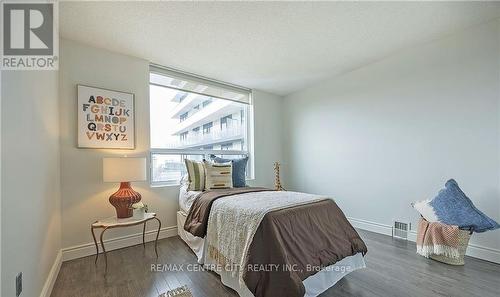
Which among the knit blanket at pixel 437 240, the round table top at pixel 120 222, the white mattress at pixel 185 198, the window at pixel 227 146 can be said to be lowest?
the knit blanket at pixel 437 240

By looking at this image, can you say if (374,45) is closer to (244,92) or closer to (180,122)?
(244,92)

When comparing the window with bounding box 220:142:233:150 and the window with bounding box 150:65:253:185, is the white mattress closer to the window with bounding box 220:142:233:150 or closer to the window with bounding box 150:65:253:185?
the window with bounding box 150:65:253:185

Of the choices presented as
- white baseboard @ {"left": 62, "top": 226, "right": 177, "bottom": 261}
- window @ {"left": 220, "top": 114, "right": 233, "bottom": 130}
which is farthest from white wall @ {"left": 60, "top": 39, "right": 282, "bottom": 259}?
window @ {"left": 220, "top": 114, "right": 233, "bottom": 130}

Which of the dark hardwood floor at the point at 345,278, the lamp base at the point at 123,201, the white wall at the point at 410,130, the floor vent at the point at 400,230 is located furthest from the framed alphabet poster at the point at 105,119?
the floor vent at the point at 400,230

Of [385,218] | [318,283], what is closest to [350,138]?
[385,218]

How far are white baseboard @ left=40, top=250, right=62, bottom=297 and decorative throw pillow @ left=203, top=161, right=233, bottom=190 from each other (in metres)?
1.59

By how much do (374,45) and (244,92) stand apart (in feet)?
Answer: 7.37

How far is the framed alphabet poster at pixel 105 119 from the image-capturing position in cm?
251

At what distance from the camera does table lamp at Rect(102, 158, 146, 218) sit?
2.20 m

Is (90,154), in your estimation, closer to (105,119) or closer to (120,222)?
(105,119)

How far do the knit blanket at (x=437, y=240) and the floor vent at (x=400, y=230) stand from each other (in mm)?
481

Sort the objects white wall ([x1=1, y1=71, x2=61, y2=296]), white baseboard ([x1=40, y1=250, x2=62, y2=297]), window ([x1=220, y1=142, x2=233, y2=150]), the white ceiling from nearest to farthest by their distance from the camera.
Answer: white wall ([x1=1, y1=71, x2=61, y2=296]) → white baseboard ([x1=40, y1=250, x2=62, y2=297]) → the white ceiling → window ([x1=220, y1=142, x2=233, y2=150])

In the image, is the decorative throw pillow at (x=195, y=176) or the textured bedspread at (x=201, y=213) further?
the decorative throw pillow at (x=195, y=176)

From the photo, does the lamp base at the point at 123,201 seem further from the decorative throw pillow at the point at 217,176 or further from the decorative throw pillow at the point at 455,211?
the decorative throw pillow at the point at 455,211
